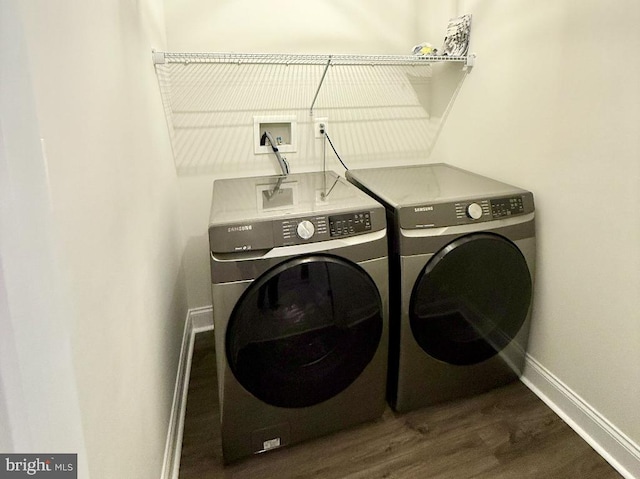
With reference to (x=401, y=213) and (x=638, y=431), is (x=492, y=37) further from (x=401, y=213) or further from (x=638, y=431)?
(x=638, y=431)

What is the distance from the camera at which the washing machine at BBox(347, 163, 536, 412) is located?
1366mm

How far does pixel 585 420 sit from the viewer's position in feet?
4.72

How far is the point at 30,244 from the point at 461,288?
127 centimetres

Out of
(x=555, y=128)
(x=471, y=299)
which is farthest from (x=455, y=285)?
(x=555, y=128)

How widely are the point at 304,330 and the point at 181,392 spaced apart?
2.26ft

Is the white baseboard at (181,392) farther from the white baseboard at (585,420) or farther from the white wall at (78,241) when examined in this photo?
the white baseboard at (585,420)

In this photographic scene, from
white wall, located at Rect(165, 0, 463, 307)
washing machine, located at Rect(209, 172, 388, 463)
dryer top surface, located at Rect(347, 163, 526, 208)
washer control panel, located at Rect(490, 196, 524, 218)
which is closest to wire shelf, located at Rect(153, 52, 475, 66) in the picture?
white wall, located at Rect(165, 0, 463, 307)

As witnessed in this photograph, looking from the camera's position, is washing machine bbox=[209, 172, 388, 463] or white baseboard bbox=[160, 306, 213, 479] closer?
washing machine bbox=[209, 172, 388, 463]

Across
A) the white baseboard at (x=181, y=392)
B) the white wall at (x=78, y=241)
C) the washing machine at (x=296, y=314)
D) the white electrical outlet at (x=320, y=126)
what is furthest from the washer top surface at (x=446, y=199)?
the white baseboard at (x=181, y=392)

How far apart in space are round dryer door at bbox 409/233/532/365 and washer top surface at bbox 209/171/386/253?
29cm

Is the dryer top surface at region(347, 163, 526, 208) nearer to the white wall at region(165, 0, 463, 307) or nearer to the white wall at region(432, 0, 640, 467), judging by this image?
the white wall at region(432, 0, 640, 467)

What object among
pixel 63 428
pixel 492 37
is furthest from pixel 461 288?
pixel 63 428

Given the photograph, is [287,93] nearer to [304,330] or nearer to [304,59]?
[304,59]

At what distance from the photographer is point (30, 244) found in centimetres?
52
